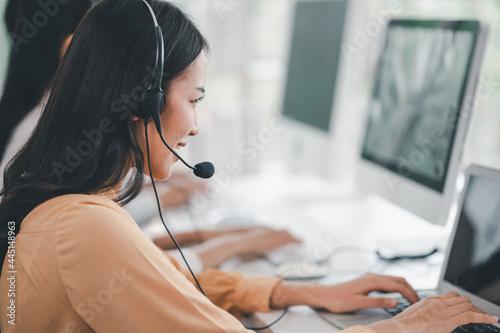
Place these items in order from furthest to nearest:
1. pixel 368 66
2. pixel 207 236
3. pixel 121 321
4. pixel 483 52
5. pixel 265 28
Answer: pixel 265 28
pixel 368 66
pixel 207 236
pixel 483 52
pixel 121 321

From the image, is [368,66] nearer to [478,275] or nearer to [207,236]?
[207,236]

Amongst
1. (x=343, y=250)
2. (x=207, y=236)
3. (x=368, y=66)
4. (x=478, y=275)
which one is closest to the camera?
(x=478, y=275)

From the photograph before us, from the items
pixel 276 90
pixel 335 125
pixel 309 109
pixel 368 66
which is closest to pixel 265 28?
pixel 276 90

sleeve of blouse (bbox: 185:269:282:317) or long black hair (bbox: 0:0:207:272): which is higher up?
long black hair (bbox: 0:0:207:272)

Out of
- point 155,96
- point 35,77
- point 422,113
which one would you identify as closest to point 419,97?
point 422,113

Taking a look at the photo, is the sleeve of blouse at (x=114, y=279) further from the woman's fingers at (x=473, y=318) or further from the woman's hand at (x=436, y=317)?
the woman's fingers at (x=473, y=318)

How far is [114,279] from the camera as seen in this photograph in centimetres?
66

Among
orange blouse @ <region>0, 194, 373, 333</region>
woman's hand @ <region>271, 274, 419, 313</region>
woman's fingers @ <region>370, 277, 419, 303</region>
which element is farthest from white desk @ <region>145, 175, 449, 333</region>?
orange blouse @ <region>0, 194, 373, 333</region>

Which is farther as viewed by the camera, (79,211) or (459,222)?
(459,222)

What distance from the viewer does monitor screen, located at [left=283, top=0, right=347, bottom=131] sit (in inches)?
63.3

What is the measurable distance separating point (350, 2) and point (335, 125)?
385 mm

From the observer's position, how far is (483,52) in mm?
1046

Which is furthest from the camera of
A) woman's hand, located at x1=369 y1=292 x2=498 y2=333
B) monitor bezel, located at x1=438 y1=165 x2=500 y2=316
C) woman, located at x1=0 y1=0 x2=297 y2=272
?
woman, located at x1=0 y1=0 x2=297 y2=272

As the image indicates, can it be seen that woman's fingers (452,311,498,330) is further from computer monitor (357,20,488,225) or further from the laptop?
computer monitor (357,20,488,225)
